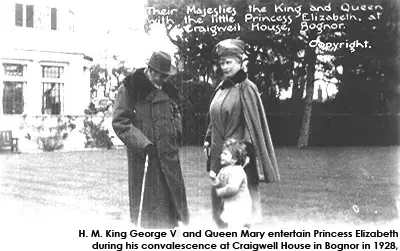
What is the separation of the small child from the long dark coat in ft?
1.08

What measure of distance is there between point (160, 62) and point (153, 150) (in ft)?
1.94

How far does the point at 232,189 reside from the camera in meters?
4.02

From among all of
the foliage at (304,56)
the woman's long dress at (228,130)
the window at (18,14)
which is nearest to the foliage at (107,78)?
the window at (18,14)

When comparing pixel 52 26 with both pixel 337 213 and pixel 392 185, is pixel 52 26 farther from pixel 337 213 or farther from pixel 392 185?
pixel 337 213

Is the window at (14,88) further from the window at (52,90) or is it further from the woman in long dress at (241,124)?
the woman in long dress at (241,124)

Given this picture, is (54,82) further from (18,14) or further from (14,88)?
(18,14)

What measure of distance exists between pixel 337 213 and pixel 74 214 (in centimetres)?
251

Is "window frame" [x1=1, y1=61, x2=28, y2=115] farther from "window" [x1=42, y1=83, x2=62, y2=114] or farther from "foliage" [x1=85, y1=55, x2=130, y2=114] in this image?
"foliage" [x1=85, y1=55, x2=130, y2=114]

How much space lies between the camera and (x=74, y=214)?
571 cm

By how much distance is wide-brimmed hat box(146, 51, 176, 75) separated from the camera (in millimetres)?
4082

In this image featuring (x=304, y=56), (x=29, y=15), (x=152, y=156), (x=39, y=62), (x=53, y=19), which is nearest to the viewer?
(x=152, y=156)

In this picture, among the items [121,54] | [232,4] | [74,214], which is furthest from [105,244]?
[121,54]

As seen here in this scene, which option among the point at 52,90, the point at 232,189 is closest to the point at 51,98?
the point at 52,90

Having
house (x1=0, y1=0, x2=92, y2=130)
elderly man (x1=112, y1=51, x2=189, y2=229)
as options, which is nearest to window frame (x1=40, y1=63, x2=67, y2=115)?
house (x1=0, y1=0, x2=92, y2=130)
